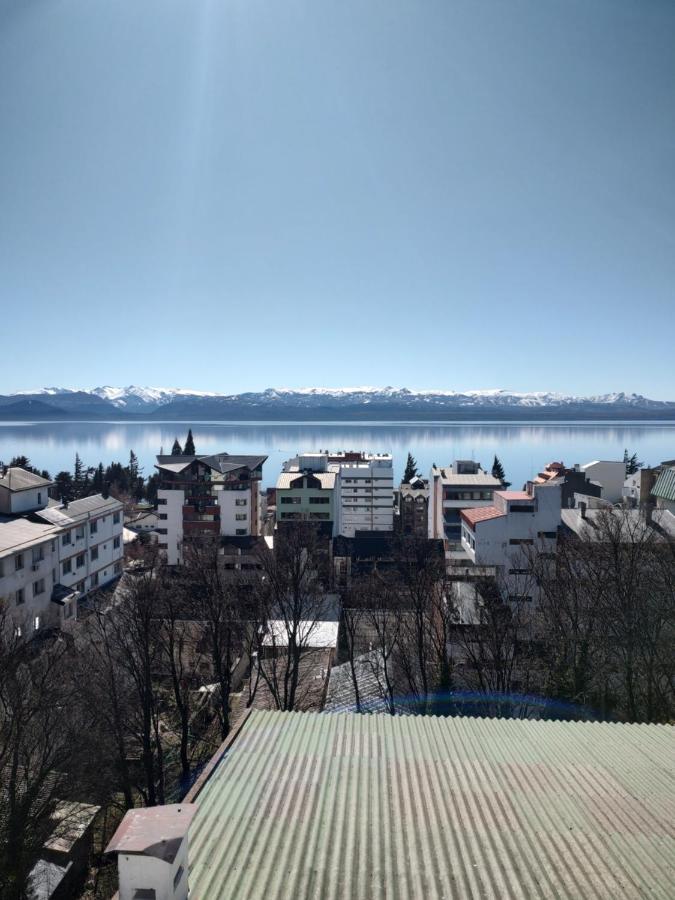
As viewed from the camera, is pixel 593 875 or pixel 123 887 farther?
pixel 593 875

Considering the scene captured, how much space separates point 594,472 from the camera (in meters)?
38.3

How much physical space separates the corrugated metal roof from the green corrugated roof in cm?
1848

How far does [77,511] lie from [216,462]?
39.4ft

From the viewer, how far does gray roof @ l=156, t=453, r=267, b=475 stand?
3062 centimetres

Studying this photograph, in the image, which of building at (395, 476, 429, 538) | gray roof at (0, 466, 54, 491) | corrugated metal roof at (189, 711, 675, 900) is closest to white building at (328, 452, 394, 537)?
building at (395, 476, 429, 538)

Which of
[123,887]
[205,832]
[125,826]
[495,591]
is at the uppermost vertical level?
[125,826]

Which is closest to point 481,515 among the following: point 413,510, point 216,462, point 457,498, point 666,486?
point 666,486

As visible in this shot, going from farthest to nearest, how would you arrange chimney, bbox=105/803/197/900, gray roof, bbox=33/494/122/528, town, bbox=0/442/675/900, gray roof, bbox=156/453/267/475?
gray roof, bbox=156/453/267/475 < gray roof, bbox=33/494/122/528 < town, bbox=0/442/675/900 < chimney, bbox=105/803/197/900

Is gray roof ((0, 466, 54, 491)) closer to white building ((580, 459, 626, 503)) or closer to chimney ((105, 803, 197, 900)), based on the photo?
chimney ((105, 803, 197, 900))

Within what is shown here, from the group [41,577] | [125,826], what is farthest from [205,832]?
[41,577]

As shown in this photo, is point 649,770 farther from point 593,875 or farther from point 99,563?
point 99,563

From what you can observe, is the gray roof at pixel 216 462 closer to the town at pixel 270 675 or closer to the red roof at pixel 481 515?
the town at pixel 270 675

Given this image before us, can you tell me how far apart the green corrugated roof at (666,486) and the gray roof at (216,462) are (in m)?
20.6

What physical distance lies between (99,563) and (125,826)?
2333 cm
